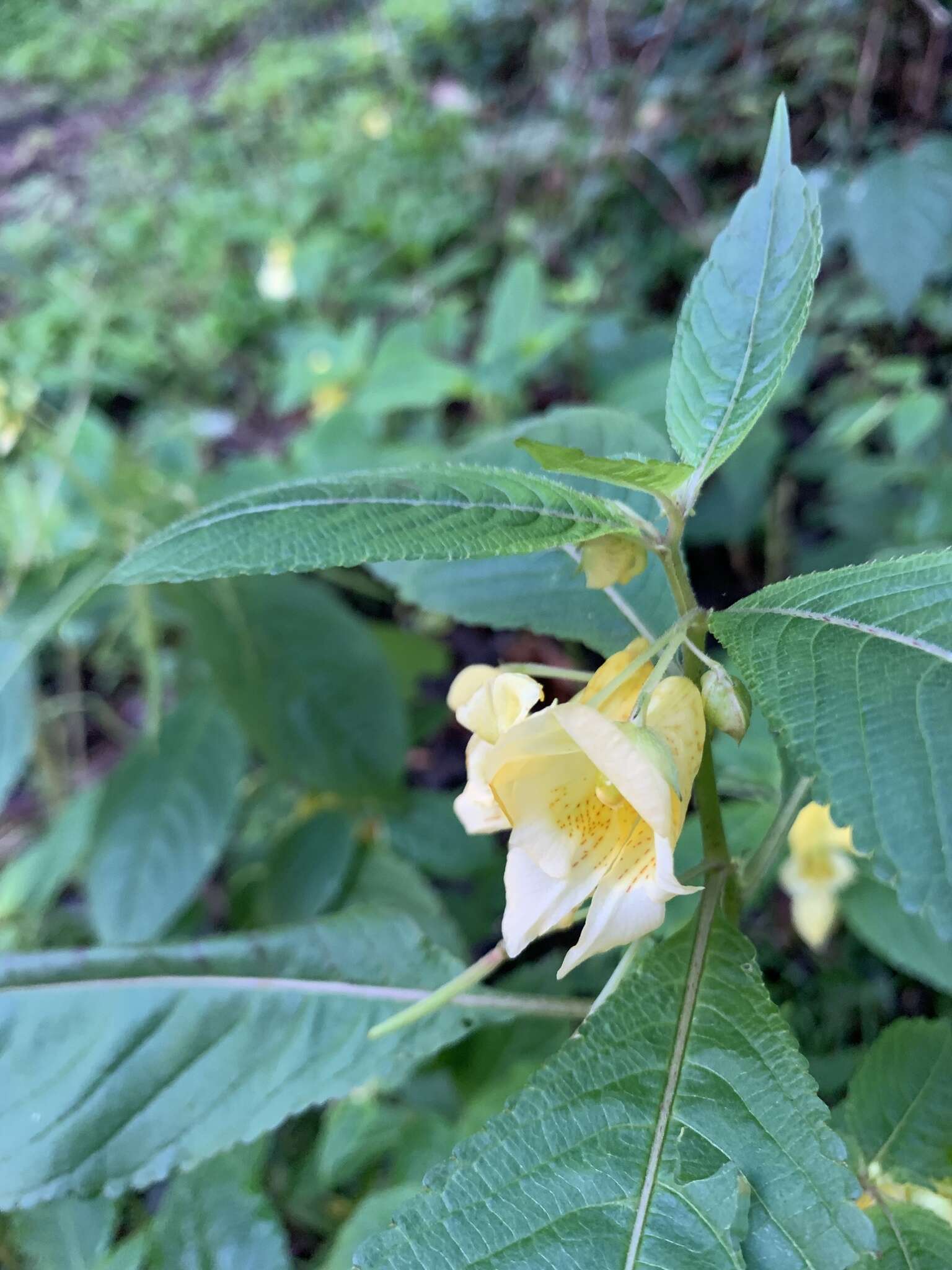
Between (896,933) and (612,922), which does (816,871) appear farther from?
(612,922)

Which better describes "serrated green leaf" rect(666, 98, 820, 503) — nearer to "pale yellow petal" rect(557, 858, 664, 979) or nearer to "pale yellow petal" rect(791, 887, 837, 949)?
"pale yellow petal" rect(557, 858, 664, 979)

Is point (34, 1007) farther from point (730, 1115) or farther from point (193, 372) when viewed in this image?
point (193, 372)

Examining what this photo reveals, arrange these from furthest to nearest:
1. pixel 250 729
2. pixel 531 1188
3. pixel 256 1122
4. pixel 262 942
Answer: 1. pixel 250 729
2. pixel 262 942
3. pixel 256 1122
4. pixel 531 1188

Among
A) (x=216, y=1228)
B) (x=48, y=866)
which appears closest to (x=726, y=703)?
(x=216, y=1228)

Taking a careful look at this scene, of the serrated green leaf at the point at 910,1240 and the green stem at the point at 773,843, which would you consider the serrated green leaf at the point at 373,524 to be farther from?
the serrated green leaf at the point at 910,1240

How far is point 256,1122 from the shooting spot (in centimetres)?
70

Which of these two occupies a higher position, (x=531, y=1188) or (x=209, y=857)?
(x=531, y=1188)

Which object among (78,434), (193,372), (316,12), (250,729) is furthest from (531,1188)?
(316,12)

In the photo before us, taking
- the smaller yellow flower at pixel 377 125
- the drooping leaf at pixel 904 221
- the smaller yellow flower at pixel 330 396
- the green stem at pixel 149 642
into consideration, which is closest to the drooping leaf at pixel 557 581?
the green stem at pixel 149 642

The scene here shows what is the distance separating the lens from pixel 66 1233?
92cm

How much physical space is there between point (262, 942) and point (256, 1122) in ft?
0.49

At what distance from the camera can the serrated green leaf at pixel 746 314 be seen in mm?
567

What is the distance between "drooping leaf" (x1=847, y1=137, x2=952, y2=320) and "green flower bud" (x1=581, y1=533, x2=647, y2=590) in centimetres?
150

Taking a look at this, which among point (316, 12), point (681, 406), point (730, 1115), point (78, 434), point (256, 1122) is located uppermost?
point (316, 12)
